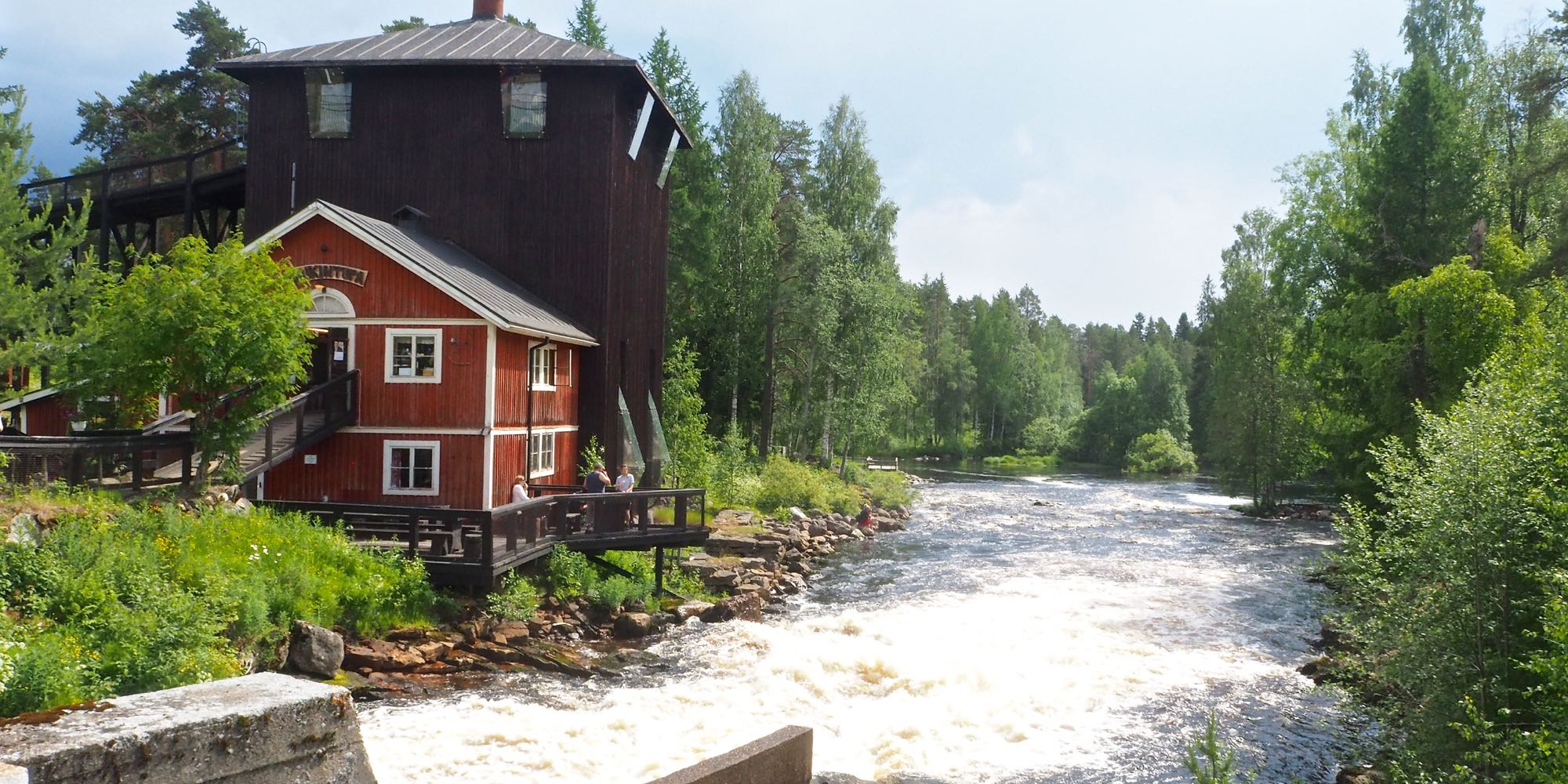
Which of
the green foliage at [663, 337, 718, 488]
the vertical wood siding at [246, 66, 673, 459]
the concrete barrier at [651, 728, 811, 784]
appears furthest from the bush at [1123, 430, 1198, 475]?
the concrete barrier at [651, 728, 811, 784]

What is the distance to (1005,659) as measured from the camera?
17.1 metres

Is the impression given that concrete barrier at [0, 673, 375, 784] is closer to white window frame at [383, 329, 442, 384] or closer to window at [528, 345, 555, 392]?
white window frame at [383, 329, 442, 384]

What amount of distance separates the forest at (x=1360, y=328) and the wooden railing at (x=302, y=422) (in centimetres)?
700

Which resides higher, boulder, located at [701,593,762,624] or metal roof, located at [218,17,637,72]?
metal roof, located at [218,17,637,72]

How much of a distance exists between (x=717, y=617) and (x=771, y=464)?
60.6 ft

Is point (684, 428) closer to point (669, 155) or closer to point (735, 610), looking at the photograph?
point (669, 155)

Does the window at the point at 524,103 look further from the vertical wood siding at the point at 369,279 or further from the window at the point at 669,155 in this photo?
the window at the point at 669,155

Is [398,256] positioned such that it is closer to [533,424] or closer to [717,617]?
[533,424]

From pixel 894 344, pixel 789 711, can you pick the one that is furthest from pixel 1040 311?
pixel 789 711

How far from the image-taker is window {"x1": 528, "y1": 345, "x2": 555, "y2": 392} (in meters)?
22.2

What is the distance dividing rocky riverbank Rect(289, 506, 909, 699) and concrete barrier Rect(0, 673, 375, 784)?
8443 mm

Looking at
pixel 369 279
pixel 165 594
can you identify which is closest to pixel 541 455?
pixel 369 279

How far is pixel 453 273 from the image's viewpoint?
21.0m

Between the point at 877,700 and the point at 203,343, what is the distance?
11533 millimetres
